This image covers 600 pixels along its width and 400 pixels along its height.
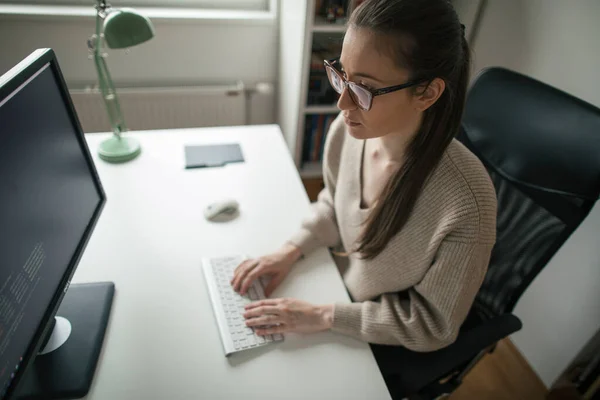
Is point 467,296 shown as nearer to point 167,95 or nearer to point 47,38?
point 167,95

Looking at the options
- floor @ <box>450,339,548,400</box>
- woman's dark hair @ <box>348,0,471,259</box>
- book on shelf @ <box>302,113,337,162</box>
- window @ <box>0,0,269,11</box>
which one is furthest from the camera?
book on shelf @ <box>302,113,337,162</box>

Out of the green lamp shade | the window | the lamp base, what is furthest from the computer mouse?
the window

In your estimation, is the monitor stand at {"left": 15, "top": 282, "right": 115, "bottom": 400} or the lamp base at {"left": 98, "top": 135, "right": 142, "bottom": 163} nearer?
the monitor stand at {"left": 15, "top": 282, "right": 115, "bottom": 400}

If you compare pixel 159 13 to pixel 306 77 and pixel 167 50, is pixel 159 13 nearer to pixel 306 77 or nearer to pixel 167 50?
pixel 167 50

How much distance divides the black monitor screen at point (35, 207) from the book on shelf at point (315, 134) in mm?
1439

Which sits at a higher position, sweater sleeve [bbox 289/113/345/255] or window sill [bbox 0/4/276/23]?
window sill [bbox 0/4/276/23]

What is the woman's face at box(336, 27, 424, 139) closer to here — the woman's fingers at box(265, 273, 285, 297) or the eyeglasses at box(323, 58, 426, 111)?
the eyeglasses at box(323, 58, 426, 111)

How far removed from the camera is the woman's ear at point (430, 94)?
701mm

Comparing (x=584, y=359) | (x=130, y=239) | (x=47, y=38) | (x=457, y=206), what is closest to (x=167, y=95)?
(x=47, y=38)

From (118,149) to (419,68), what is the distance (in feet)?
3.11

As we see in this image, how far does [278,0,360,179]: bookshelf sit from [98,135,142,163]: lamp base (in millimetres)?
886

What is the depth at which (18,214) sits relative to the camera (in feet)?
1.84

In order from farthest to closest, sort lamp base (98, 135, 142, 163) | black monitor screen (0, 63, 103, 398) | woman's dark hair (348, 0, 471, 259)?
lamp base (98, 135, 142, 163)
woman's dark hair (348, 0, 471, 259)
black monitor screen (0, 63, 103, 398)

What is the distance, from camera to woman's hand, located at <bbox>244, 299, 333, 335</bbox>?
774 millimetres
